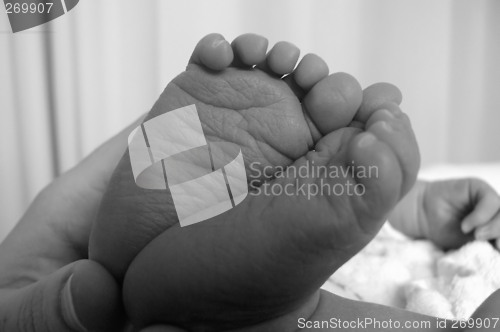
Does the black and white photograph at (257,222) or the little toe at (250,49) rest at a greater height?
the little toe at (250,49)

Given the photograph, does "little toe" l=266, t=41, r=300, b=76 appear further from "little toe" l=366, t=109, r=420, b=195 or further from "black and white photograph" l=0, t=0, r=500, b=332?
"little toe" l=366, t=109, r=420, b=195

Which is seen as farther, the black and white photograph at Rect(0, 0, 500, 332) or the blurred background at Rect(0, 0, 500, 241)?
the blurred background at Rect(0, 0, 500, 241)

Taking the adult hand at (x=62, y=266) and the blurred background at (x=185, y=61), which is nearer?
the adult hand at (x=62, y=266)

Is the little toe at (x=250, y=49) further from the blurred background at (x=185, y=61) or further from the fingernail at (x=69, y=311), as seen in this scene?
the blurred background at (x=185, y=61)

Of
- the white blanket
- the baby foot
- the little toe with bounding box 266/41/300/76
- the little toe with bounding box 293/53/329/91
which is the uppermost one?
the little toe with bounding box 266/41/300/76

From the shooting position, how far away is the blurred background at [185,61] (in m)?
1.74

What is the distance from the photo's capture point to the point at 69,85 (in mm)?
1746

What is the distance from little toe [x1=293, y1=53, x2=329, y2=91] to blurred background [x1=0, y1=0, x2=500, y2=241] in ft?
3.98

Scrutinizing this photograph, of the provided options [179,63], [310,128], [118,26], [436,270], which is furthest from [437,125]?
[310,128]

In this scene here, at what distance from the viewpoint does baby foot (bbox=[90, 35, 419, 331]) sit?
542mm

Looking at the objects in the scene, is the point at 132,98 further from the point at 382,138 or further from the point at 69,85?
the point at 382,138

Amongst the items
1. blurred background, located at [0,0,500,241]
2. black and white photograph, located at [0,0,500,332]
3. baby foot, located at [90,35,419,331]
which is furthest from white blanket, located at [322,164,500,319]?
blurred background, located at [0,0,500,241]

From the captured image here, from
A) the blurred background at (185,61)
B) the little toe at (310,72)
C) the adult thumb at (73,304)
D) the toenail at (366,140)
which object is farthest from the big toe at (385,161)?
the blurred background at (185,61)

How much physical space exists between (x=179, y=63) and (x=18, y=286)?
126cm
